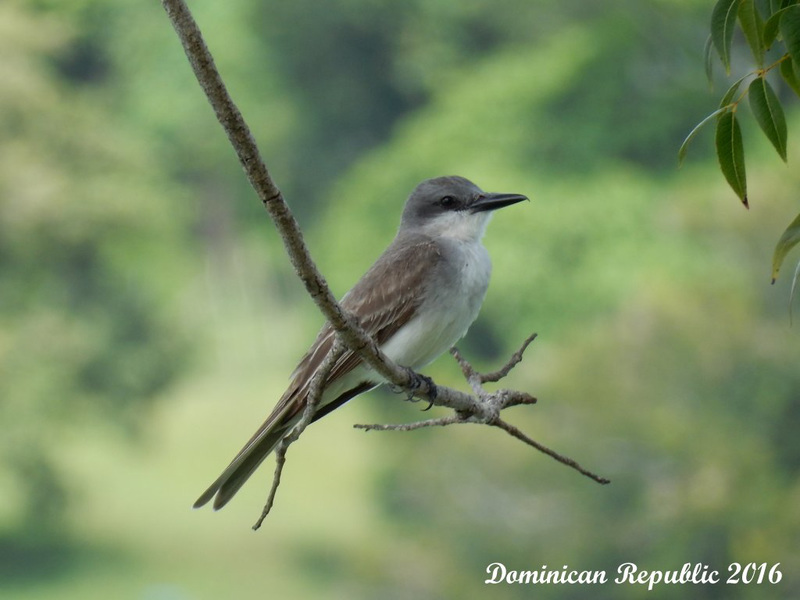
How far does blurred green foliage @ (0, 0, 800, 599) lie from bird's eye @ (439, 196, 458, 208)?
7525 millimetres

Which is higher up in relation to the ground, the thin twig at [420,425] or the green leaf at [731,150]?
the green leaf at [731,150]

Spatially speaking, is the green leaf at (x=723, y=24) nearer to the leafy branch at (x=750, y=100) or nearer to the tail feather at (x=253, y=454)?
the leafy branch at (x=750, y=100)

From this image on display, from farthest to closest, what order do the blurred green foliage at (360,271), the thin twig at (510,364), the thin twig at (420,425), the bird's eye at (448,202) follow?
the blurred green foliage at (360,271) → the bird's eye at (448,202) → the thin twig at (510,364) → the thin twig at (420,425)

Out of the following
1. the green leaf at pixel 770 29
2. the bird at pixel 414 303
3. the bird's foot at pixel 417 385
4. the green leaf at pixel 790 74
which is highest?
the bird at pixel 414 303

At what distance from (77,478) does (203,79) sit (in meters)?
13.5

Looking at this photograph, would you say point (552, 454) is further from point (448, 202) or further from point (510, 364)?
point (448, 202)

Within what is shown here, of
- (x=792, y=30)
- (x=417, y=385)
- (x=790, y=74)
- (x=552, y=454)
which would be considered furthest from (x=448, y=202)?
(x=792, y=30)

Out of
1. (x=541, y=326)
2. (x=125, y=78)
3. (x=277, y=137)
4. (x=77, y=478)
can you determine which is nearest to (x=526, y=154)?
(x=541, y=326)

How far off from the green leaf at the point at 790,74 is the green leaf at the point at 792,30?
11cm

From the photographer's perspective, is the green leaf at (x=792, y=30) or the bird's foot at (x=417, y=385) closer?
the green leaf at (x=792, y=30)

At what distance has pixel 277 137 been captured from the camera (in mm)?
15797

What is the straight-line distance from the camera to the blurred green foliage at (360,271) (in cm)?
1082

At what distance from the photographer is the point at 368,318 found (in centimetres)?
230

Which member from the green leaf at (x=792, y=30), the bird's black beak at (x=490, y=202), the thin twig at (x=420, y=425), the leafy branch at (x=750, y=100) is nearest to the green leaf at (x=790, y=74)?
the leafy branch at (x=750, y=100)
